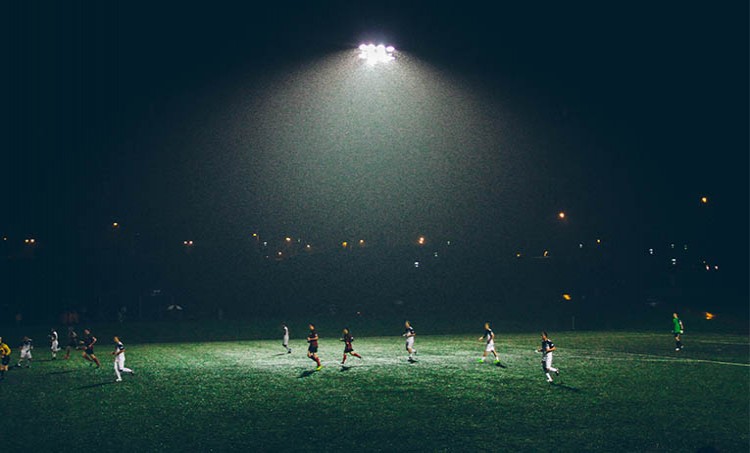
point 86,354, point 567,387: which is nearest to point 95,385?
point 86,354

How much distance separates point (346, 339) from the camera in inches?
1187

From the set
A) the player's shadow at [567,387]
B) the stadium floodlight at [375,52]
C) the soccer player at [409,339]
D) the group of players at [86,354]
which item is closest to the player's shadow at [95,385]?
the group of players at [86,354]

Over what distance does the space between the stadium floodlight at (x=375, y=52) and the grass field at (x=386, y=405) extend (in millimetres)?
18441

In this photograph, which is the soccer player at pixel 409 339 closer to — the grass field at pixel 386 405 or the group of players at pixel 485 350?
the group of players at pixel 485 350

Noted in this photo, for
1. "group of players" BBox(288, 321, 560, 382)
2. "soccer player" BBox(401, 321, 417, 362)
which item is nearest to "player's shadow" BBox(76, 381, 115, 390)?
"group of players" BBox(288, 321, 560, 382)

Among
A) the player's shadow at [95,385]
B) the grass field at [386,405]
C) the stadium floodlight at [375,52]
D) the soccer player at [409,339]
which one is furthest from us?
the stadium floodlight at [375,52]

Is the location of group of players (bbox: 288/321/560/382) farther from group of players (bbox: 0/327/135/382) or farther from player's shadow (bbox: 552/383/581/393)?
group of players (bbox: 0/327/135/382)

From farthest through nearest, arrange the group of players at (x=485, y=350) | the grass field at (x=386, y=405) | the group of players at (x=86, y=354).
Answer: the group of players at (x=86, y=354) → the group of players at (x=485, y=350) → the grass field at (x=386, y=405)

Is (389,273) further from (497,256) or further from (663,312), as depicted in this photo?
(663,312)

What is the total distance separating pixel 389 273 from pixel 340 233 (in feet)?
38.3

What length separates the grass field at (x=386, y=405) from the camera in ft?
54.1

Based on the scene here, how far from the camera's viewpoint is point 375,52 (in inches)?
1447

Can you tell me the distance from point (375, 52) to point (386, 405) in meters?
23.3

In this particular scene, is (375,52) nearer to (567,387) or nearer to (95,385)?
(567,387)
